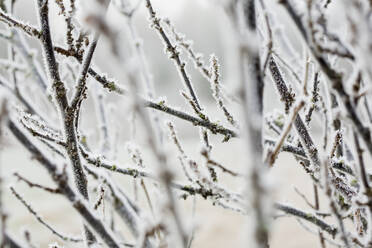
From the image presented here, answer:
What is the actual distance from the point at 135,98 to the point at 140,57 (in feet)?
7.24

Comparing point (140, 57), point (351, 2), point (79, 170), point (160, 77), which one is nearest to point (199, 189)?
point (79, 170)

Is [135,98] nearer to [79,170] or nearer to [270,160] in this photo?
[270,160]

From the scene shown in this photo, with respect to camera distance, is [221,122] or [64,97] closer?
[64,97]

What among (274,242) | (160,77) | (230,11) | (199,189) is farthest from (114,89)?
(160,77)

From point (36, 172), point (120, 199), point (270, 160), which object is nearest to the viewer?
point (270, 160)

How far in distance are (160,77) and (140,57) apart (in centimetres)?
2134

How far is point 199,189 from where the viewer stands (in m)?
1.23

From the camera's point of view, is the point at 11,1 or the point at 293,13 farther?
the point at 11,1

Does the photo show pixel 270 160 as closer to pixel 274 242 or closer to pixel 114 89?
pixel 114 89

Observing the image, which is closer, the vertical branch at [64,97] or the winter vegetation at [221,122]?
the winter vegetation at [221,122]

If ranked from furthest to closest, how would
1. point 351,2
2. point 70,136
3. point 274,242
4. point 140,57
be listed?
point 274,242 → point 140,57 → point 70,136 → point 351,2

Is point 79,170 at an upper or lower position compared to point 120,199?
lower

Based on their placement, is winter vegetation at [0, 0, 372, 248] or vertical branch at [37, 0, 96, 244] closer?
winter vegetation at [0, 0, 372, 248]

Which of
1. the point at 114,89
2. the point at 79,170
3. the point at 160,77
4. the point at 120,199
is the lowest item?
the point at 79,170
